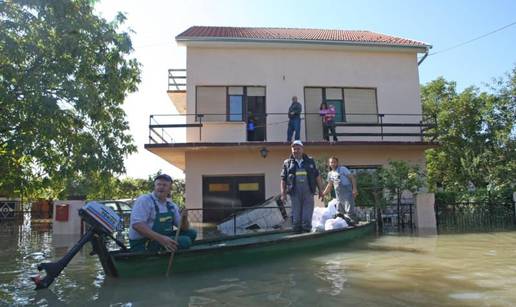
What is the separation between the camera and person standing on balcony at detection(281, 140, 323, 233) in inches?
364

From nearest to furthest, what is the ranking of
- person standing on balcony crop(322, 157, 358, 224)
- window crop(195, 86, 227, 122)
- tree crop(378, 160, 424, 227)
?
person standing on balcony crop(322, 157, 358, 224) < tree crop(378, 160, 424, 227) < window crop(195, 86, 227, 122)

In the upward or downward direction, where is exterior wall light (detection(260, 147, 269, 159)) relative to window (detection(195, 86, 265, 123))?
downward

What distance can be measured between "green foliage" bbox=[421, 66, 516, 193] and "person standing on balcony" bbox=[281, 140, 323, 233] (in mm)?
14402

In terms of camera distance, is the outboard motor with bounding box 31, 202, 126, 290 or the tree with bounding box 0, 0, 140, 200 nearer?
the outboard motor with bounding box 31, 202, 126, 290

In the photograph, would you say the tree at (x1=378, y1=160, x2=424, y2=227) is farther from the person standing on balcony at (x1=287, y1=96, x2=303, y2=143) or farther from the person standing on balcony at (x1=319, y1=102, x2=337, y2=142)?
the person standing on balcony at (x1=287, y1=96, x2=303, y2=143)

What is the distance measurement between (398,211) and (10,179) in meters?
11.0

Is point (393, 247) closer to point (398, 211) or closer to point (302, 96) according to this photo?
point (398, 211)

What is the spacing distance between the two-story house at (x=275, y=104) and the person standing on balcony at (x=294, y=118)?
605 millimetres

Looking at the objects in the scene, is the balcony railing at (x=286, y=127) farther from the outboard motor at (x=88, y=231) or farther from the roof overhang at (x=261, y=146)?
the outboard motor at (x=88, y=231)

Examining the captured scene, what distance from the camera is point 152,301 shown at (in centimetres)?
493

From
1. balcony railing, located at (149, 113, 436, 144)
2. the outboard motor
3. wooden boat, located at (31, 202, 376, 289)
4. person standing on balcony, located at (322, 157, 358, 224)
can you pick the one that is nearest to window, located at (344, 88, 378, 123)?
balcony railing, located at (149, 113, 436, 144)

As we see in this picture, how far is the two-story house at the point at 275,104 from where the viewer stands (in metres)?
17.2

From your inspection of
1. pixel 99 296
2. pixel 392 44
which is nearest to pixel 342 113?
pixel 392 44

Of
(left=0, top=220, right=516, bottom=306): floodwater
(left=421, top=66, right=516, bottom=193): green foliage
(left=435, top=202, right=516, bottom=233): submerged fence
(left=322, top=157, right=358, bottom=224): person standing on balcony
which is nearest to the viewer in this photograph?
(left=0, top=220, right=516, bottom=306): floodwater
